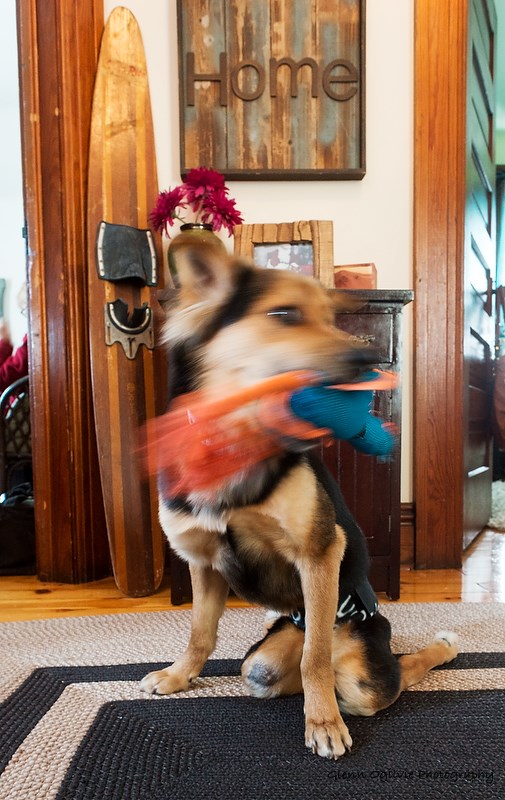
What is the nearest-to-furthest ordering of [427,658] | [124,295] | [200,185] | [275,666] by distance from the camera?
[275,666]
[427,658]
[200,185]
[124,295]

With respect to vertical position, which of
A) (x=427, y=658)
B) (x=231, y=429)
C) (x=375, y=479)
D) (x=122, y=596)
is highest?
(x=231, y=429)

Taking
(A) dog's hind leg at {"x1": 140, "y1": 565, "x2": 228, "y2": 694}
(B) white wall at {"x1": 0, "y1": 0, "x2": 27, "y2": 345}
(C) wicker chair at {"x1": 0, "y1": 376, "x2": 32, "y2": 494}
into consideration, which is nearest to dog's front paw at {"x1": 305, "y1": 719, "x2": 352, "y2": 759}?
(A) dog's hind leg at {"x1": 140, "y1": 565, "x2": 228, "y2": 694}

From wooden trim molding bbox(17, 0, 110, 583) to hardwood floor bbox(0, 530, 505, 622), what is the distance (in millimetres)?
112

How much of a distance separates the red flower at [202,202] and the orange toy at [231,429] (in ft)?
4.13

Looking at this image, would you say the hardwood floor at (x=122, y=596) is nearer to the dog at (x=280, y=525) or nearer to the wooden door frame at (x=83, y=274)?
the wooden door frame at (x=83, y=274)

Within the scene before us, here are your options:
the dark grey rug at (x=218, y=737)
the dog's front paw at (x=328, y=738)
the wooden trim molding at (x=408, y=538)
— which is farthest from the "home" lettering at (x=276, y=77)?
the dog's front paw at (x=328, y=738)

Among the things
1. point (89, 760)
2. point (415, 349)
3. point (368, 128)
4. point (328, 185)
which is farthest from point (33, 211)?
point (89, 760)

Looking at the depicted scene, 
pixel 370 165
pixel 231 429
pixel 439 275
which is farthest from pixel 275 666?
pixel 370 165

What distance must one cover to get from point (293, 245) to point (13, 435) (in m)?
1.54

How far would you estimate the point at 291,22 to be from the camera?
2.29 m

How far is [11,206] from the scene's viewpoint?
15.9ft

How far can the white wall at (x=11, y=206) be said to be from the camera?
434 cm

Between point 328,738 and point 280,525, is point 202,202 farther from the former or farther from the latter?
point 328,738

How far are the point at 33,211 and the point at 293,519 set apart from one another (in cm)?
173
